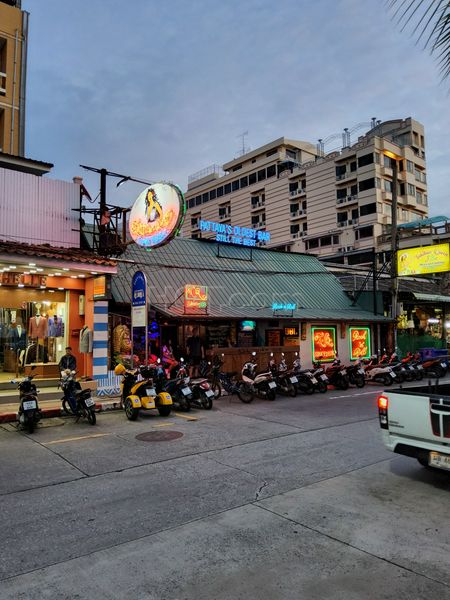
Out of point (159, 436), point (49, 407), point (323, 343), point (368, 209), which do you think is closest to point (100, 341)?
point (49, 407)

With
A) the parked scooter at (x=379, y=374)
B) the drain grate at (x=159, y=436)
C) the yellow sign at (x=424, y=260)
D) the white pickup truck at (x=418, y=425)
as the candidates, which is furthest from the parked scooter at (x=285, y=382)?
the yellow sign at (x=424, y=260)

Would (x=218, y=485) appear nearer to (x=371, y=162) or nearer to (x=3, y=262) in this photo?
(x=3, y=262)

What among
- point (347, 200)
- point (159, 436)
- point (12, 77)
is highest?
point (347, 200)

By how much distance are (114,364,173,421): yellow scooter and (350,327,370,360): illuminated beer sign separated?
13.8m

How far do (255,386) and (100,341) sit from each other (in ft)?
18.2

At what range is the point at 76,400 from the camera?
1112cm

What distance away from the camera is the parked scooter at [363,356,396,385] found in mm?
18875

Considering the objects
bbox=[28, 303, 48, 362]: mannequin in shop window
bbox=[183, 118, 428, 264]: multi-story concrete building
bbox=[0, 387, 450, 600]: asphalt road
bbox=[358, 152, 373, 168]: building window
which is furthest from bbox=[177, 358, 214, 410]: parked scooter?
bbox=[358, 152, 373, 168]: building window

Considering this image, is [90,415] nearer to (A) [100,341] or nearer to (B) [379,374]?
(A) [100,341]

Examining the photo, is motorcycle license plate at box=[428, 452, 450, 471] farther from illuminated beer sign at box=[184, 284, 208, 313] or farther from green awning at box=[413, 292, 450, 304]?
green awning at box=[413, 292, 450, 304]

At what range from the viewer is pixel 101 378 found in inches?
575

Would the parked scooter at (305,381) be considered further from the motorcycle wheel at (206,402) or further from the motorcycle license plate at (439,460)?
the motorcycle license plate at (439,460)

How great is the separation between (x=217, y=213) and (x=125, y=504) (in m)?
71.1

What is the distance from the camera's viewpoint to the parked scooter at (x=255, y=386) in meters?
14.5
